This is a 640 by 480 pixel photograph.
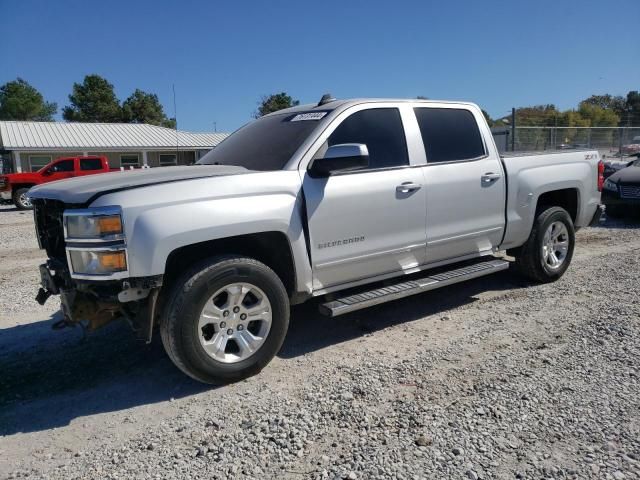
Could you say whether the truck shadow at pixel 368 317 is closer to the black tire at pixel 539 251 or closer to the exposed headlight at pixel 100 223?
the black tire at pixel 539 251

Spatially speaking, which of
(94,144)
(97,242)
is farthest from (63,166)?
(97,242)

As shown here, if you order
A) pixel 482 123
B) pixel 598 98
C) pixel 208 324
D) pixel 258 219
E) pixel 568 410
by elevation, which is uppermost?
pixel 598 98

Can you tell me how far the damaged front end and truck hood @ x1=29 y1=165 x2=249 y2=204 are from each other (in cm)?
9

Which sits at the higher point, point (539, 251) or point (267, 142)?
point (267, 142)

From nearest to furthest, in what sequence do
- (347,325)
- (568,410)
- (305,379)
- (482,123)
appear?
(568,410) → (305,379) → (347,325) → (482,123)

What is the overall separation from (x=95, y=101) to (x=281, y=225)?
68.0m

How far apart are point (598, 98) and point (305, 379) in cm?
9197

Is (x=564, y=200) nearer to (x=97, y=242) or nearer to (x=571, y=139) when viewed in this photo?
(x=97, y=242)

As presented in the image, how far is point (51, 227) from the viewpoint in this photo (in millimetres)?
3875

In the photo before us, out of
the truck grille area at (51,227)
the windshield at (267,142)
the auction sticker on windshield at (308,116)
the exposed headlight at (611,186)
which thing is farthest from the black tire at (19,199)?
the exposed headlight at (611,186)

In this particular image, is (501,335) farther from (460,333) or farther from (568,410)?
(568,410)

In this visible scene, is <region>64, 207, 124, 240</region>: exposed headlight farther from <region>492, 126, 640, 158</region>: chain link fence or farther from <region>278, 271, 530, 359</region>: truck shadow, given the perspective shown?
<region>492, 126, 640, 158</region>: chain link fence

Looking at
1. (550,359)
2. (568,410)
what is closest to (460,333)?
(550,359)

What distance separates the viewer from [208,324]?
138 inches
